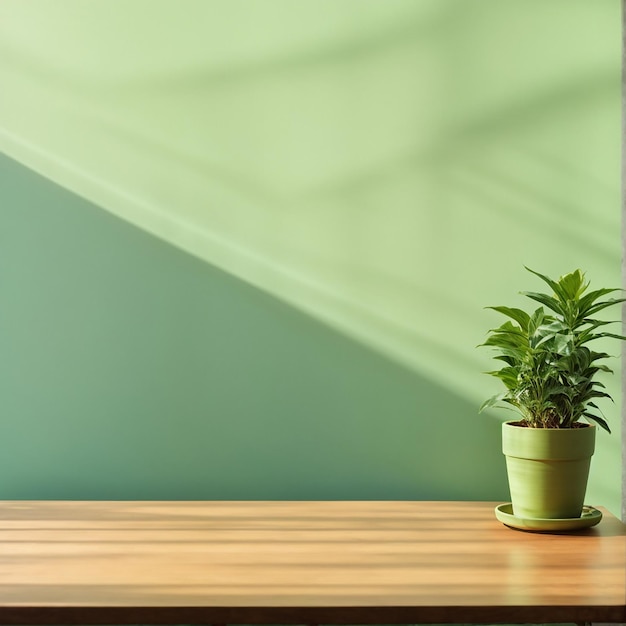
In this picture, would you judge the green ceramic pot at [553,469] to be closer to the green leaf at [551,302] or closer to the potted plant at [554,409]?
the potted plant at [554,409]

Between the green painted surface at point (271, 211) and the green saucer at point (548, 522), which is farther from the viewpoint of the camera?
the green painted surface at point (271, 211)

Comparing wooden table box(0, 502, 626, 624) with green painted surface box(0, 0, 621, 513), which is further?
green painted surface box(0, 0, 621, 513)

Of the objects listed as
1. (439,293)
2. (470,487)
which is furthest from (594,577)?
(439,293)

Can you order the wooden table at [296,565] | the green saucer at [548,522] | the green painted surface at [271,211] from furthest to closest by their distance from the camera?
the green painted surface at [271,211], the green saucer at [548,522], the wooden table at [296,565]

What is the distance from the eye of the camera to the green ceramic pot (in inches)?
65.0

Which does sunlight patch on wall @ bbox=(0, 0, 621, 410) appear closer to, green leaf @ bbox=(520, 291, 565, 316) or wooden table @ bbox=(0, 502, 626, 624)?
green leaf @ bbox=(520, 291, 565, 316)

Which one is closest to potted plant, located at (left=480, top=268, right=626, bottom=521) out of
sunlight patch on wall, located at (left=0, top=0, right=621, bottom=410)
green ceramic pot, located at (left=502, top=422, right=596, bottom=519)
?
green ceramic pot, located at (left=502, top=422, right=596, bottom=519)

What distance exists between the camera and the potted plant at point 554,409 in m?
1.66

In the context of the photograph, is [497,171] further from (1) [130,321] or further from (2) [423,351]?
(1) [130,321]

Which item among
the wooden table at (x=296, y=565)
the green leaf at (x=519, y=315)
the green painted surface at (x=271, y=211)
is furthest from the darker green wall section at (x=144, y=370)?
the green leaf at (x=519, y=315)

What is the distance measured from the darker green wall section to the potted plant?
0.36 metres

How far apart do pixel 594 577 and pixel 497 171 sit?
101 centimetres

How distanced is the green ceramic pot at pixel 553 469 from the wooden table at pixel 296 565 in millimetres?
Answer: 66

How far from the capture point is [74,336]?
2004mm
